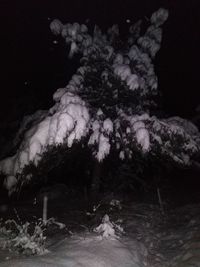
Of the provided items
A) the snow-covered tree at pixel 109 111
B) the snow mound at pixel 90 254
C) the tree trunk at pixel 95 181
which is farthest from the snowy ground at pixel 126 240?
the snow-covered tree at pixel 109 111

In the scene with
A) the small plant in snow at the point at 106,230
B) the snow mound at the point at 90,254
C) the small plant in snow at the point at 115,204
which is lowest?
the snow mound at the point at 90,254

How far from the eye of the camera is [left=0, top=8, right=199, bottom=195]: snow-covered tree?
9016mm

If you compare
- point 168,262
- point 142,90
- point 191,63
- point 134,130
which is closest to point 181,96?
point 191,63

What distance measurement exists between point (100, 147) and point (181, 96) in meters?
8.01

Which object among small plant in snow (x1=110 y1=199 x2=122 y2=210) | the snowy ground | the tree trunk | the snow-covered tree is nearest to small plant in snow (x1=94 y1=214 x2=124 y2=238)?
the snowy ground

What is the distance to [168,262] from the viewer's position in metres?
6.62

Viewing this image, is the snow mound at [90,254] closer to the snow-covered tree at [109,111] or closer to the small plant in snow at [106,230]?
the small plant in snow at [106,230]

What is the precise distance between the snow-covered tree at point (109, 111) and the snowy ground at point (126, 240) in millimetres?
1218

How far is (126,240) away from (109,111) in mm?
4163

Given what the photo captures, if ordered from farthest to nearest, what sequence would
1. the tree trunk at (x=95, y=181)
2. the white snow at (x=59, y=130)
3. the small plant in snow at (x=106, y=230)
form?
the tree trunk at (x=95, y=181) < the white snow at (x=59, y=130) < the small plant in snow at (x=106, y=230)

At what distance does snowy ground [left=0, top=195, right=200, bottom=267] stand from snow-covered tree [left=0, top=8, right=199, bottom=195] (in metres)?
1.22

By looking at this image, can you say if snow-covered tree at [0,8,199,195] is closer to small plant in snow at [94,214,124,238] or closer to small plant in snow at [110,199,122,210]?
small plant in snow at [110,199,122,210]

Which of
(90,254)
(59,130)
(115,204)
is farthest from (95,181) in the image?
(90,254)

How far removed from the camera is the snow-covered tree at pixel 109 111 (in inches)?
355
